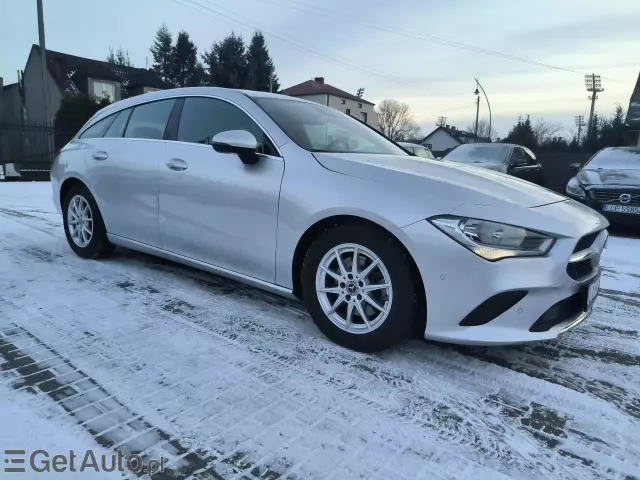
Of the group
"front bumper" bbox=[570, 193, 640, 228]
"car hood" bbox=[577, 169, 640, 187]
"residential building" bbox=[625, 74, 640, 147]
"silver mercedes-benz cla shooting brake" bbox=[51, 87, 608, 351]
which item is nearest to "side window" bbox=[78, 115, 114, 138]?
"silver mercedes-benz cla shooting brake" bbox=[51, 87, 608, 351]

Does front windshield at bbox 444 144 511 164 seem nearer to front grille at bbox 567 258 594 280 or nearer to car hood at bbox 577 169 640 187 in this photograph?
car hood at bbox 577 169 640 187

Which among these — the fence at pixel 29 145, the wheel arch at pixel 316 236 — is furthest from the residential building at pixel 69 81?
the wheel arch at pixel 316 236

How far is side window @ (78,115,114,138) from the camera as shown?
4.37 m

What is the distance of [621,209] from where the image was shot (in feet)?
22.4

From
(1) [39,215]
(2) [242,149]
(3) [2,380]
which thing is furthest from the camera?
(1) [39,215]

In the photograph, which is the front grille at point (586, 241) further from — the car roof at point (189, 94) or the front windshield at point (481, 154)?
the front windshield at point (481, 154)

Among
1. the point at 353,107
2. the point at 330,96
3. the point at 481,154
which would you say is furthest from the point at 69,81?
the point at 481,154

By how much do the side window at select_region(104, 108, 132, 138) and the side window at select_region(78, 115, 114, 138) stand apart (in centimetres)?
9

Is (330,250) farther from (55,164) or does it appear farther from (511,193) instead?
(55,164)

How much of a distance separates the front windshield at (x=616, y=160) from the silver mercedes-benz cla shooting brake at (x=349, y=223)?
18.8ft

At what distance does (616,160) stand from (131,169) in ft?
25.8

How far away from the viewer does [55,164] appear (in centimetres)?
477

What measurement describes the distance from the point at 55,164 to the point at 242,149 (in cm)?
291

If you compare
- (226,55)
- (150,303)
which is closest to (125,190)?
(150,303)
